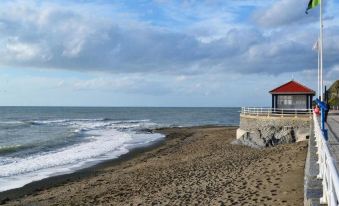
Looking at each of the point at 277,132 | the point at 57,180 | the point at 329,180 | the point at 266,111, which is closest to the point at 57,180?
the point at 57,180

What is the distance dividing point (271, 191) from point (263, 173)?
297 centimetres

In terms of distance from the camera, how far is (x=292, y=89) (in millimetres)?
33469

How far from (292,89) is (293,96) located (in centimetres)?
56

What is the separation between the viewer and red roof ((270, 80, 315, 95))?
109 ft

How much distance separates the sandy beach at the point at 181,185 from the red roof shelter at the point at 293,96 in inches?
531

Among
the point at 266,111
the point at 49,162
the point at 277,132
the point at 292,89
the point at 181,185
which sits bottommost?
the point at 49,162

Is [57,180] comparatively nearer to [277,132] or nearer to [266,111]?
[277,132]

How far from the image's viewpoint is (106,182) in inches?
688

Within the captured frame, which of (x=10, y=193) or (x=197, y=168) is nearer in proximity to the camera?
(x=10, y=193)

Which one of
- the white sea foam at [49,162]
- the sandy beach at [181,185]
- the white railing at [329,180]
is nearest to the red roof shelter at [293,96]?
the white sea foam at [49,162]

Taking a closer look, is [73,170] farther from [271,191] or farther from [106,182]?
[271,191]

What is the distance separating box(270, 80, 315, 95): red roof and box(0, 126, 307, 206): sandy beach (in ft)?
44.1

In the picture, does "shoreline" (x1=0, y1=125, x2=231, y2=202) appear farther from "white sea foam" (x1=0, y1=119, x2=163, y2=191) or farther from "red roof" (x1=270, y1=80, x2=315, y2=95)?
"red roof" (x1=270, y1=80, x2=315, y2=95)

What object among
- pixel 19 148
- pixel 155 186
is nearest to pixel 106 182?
pixel 155 186
